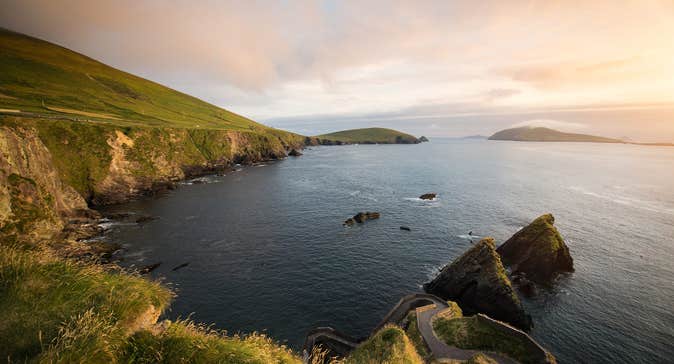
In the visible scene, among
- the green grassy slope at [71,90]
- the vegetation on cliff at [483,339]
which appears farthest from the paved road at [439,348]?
the green grassy slope at [71,90]

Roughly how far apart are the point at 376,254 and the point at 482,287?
60.5 feet

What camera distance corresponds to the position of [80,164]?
7188cm

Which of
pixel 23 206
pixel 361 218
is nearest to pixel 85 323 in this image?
pixel 23 206

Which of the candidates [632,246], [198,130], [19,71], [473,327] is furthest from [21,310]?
[19,71]

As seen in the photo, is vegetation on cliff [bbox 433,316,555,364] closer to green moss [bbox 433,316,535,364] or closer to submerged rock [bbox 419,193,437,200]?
green moss [bbox 433,316,535,364]

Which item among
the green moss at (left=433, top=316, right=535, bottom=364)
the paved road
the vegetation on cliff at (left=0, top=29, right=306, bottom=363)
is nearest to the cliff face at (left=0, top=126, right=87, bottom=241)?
the vegetation on cliff at (left=0, top=29, right=306, bottom=363)

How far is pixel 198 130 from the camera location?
438 ft

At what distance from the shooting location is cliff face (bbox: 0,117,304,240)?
42.7 meters

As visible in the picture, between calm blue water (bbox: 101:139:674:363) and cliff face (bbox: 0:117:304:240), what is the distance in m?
10.6

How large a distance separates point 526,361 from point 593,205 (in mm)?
88432

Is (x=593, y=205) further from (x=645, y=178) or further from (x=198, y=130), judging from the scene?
(x=198, y=130)

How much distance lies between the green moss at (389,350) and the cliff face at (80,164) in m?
54.5

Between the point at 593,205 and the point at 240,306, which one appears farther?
Answer: the point at 593,205

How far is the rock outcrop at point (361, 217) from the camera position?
2507 inches
